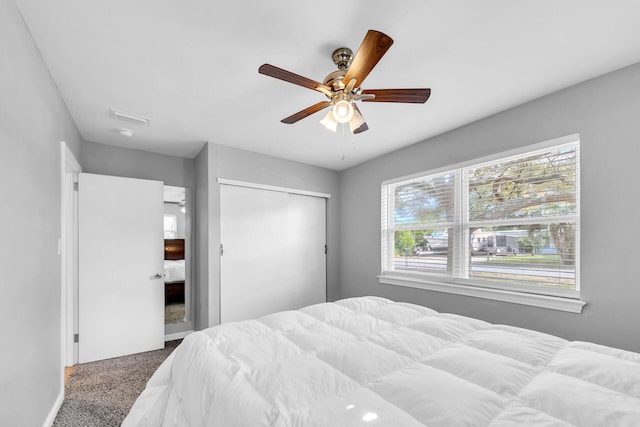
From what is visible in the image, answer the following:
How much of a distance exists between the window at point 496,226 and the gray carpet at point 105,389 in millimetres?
2858

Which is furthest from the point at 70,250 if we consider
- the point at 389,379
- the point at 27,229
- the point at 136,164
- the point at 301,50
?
the point at 389,379

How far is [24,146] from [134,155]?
2278 mm

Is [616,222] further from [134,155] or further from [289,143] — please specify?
[134,155]

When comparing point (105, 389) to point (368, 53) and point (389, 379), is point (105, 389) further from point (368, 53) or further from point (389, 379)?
point (368, 53)

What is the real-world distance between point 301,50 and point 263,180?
226 centimetres

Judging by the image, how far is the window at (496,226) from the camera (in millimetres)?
2389

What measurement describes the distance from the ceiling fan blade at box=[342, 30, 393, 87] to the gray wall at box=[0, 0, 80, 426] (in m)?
1.63

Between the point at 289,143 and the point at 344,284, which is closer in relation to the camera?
the point at 289,143

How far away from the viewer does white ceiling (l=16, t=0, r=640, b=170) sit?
5.03ft

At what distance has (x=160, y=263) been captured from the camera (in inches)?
143

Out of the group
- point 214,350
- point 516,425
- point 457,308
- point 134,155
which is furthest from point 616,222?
point 134,155

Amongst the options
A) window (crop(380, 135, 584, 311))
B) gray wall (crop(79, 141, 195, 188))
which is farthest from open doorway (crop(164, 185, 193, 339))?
window (crop(380, 135, 584, 311))

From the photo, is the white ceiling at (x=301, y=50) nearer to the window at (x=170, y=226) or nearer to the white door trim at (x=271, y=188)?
the white door trim at (x=271, y=188)

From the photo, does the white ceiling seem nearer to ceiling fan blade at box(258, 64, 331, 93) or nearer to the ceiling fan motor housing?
the ceiling fan motor housing
